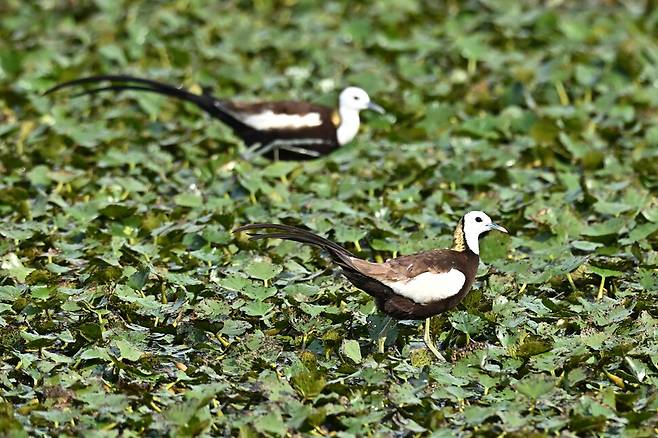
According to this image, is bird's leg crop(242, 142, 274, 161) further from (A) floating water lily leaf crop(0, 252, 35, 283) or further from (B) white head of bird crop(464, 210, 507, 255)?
(B) white head of bird crop(464, 210, 507, 255)

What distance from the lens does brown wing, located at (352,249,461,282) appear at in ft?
20.8

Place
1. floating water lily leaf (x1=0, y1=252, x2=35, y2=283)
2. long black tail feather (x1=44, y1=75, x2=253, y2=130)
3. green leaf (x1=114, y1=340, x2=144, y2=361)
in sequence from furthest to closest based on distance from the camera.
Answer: long black tail feather (x1=44, y1=75, x2=253, y2=130) < floating water lily leaf (x1=0, y1=252, x2=35, y2=283) < green leaf (x1=114, y1=340, x2=144, y2=361)

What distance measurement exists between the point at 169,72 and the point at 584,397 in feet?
19.0

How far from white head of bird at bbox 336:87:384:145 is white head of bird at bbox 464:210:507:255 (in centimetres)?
254

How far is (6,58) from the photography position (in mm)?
10727

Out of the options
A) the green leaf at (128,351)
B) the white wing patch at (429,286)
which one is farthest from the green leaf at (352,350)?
the green leaf at (128,351)

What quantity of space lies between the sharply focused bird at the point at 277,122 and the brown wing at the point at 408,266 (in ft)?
9.02

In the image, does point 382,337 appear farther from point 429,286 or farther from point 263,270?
point 263,270

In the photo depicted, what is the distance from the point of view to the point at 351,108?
30.9 feet

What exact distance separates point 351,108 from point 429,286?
10.7 ft

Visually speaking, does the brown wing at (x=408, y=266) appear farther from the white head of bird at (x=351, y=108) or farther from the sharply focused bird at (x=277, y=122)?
the white head of bird at (x=351, y=108)

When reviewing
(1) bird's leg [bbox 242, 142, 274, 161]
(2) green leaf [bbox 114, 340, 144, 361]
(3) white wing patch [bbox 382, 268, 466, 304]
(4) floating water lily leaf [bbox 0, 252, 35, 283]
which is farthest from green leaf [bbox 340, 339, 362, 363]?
(1) bird's leg [bbox 242, 142, 274, 161]

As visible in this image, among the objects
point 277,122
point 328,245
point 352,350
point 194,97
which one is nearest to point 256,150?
point 277,122

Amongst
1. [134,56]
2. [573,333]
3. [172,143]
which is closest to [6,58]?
[134,56]
